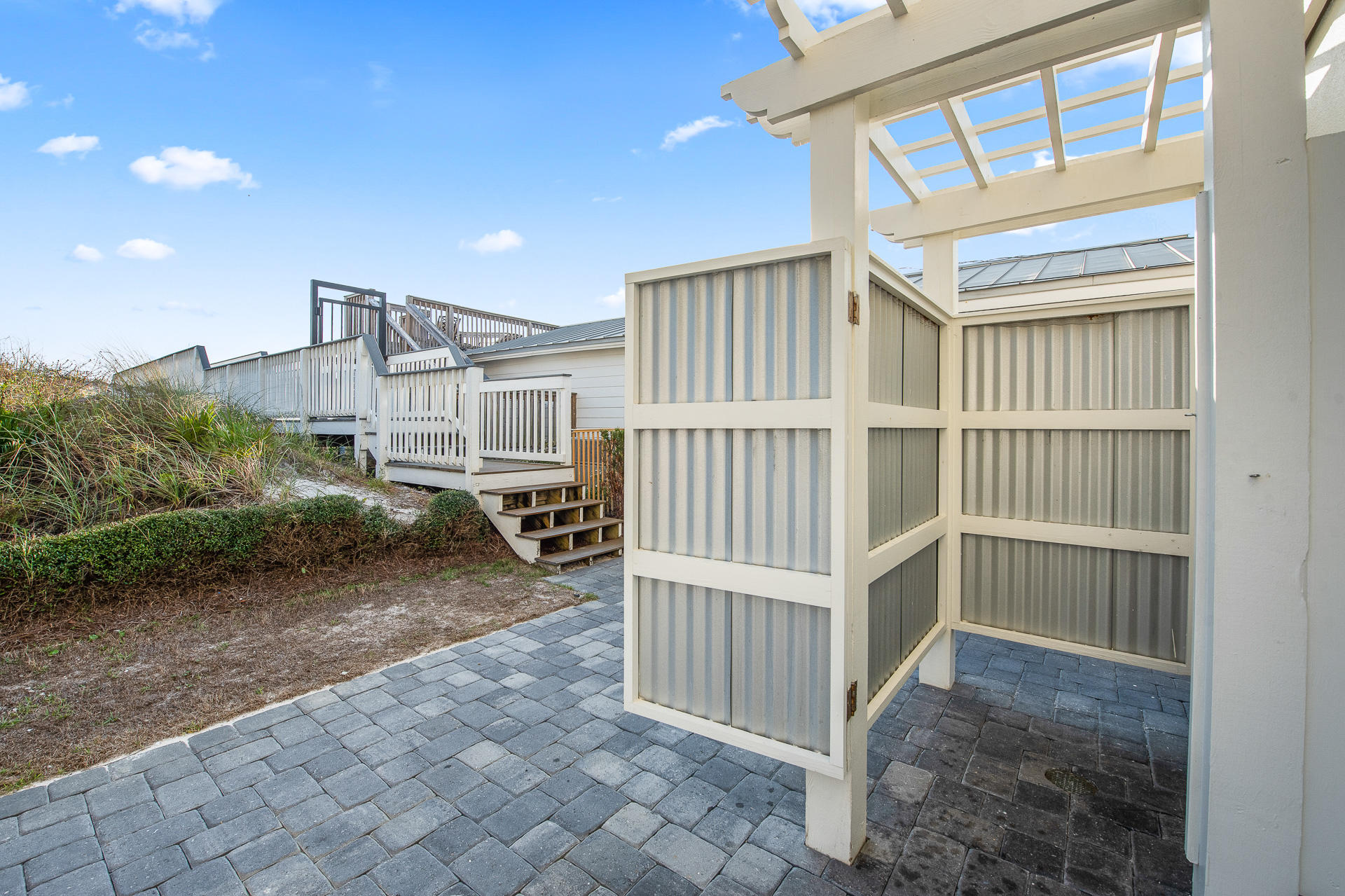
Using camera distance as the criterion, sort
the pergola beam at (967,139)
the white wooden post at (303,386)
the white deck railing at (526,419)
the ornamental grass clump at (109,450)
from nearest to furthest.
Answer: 1. the pergola beam at (967,139)
2. the ornamental grass clump at (109,450)
3. the white deck railing at (526,419)
4. the white wooden post at (303,386)

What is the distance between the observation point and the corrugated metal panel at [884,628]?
2.03 m

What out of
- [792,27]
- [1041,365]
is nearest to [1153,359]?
[1041,365]

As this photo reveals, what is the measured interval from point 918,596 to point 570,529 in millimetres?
4064

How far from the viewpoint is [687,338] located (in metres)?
1.95

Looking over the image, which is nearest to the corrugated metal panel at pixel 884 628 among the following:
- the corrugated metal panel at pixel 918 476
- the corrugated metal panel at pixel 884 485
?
the corrugated metal panel at pixel 884 485

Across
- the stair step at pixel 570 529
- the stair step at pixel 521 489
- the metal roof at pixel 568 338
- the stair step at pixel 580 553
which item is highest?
the metal roof at pixel 568 338

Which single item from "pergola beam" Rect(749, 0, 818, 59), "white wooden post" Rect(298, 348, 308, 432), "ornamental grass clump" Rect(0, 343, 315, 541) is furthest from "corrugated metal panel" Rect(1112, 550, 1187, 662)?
"white wooden post" Rect(298, 348, 308, 432)

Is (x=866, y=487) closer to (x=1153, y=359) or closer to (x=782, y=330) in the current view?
(x=782, y=330)

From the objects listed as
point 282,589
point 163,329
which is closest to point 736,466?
point 282,589

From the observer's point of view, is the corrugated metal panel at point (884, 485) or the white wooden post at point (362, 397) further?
the white wooden post at point (362, 397)

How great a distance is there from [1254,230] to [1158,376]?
1.73 metres

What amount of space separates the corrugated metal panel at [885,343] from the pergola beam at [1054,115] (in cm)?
95

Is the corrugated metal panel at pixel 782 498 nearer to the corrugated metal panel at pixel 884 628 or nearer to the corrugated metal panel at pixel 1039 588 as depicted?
the corrugated metal panel at pixel 884 628

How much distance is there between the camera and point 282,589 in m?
4.41
